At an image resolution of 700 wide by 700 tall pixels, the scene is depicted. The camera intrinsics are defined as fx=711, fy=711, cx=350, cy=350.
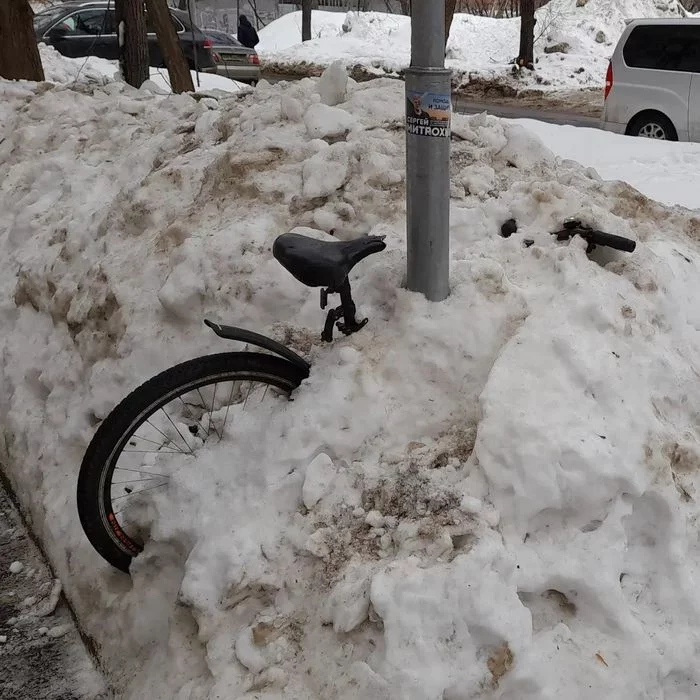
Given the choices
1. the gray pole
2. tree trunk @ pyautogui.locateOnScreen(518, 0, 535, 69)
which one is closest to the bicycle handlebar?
the gray pole

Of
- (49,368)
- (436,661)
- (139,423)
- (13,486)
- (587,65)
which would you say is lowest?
(587,65)

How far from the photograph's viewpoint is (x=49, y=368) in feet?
11.9

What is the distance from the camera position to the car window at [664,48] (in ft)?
30.5

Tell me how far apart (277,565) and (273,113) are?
2703mm

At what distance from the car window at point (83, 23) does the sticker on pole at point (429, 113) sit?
14543mm

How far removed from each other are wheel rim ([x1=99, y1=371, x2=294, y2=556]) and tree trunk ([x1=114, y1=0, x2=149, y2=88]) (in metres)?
6.91

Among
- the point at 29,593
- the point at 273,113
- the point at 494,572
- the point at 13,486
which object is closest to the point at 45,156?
the point at 273,113

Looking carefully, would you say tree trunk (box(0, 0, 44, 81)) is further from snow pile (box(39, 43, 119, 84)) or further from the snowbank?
snow pile (box(39, 43, 119, 84))

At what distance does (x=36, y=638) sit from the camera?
9.30 ft

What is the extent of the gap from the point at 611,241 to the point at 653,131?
7871mm

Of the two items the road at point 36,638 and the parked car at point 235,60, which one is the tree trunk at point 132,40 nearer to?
the parked car at point 235,60

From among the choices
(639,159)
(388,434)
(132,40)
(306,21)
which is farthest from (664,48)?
(306,21)

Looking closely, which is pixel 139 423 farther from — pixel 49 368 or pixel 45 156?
pixel 45 156

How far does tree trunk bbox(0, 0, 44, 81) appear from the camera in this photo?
7.47 meters
